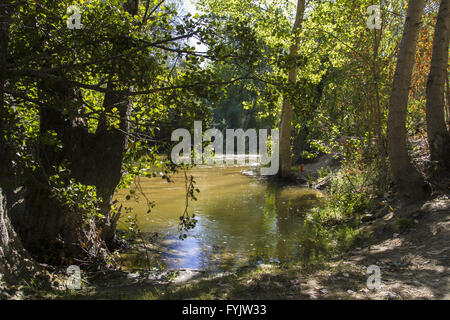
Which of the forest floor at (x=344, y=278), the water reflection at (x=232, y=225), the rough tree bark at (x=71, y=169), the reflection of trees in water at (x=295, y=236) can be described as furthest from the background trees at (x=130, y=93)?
the reflection of trees in water at (x=295, y=236)

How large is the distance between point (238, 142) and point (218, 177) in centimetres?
2370

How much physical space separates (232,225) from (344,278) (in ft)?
17.9

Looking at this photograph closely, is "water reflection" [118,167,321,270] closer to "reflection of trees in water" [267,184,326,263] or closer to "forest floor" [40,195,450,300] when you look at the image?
"reflection of trees in water" [267,184,326,263]

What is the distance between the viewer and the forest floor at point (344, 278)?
13.5 ft

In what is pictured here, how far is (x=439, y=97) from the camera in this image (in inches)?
292

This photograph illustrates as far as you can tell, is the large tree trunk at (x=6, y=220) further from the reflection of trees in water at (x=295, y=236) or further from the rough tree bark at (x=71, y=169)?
the reflection of trees in water at (x=295, y=236)

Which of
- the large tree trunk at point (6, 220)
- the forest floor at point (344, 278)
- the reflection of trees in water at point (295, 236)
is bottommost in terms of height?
the reflection of trees in water at point (295, 236)

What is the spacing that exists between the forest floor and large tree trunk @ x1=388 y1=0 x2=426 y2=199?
Answer: 0.65 m

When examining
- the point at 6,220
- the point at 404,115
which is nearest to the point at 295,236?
the point at 404,115

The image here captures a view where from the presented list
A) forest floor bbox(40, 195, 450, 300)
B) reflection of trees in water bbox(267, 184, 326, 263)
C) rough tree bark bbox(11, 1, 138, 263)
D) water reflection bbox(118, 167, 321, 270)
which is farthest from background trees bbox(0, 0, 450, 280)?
reflection of trees in water bbox(267, 184, 326, 263)

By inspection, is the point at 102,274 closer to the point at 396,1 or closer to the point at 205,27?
the point at 205,27

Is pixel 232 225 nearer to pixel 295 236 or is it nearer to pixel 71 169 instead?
pixel 295 236

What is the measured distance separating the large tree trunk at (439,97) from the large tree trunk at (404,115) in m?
0.75
